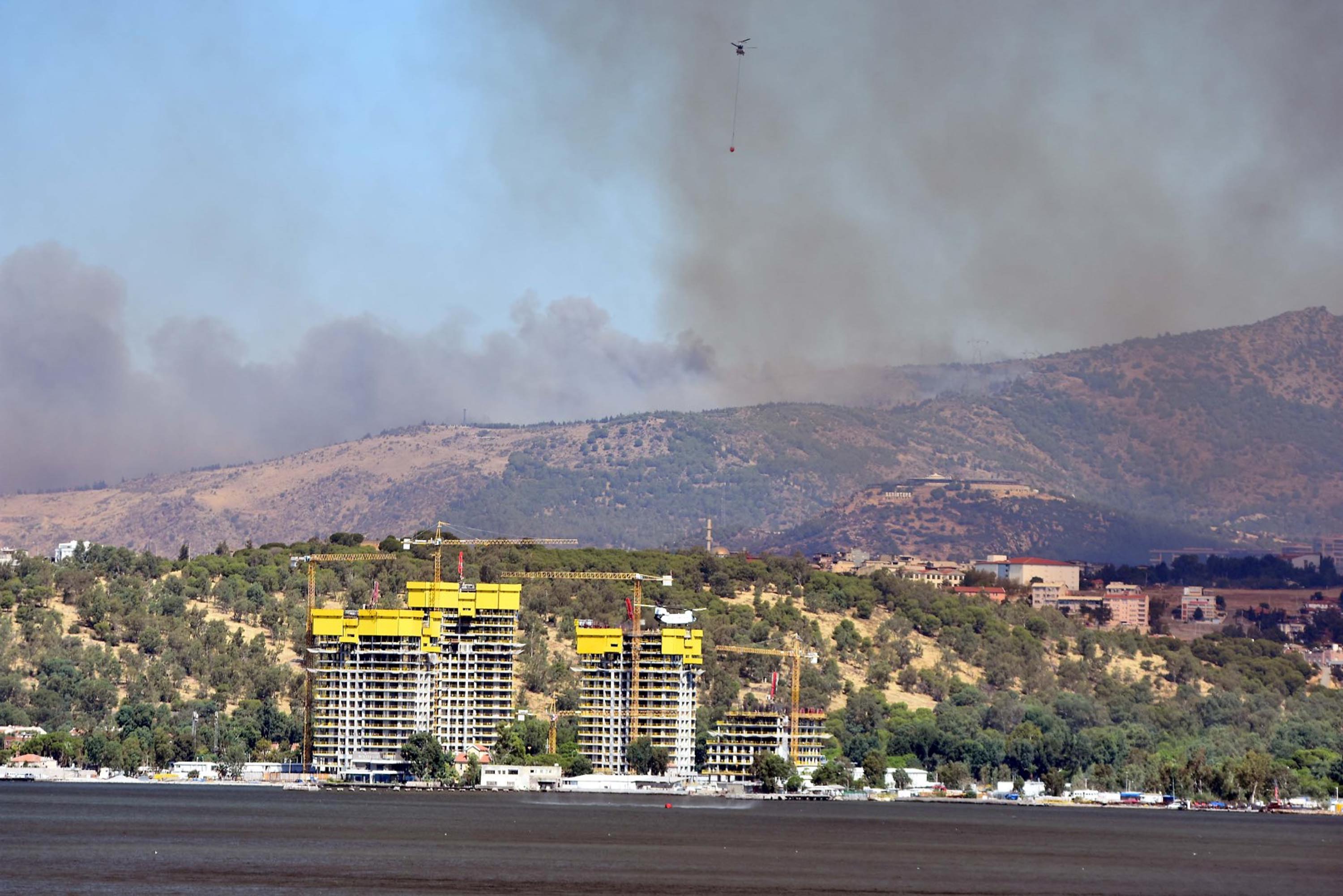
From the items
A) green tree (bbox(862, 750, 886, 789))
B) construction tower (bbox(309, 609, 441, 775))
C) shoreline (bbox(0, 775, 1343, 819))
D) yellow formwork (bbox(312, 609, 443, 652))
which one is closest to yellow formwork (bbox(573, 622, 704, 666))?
yellow formwork (bbox(312, 609, 443, 652))

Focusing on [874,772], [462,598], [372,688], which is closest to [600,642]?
[462,598]

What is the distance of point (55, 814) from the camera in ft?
446

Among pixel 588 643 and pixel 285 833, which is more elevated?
pixel 588 643

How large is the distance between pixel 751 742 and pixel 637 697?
9665 mm

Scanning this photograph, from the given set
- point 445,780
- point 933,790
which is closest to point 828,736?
point 933,790

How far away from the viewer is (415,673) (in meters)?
181

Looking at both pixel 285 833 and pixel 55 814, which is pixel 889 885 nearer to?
pixel 285 833

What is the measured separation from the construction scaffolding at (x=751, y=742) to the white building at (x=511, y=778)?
1440 centimetres

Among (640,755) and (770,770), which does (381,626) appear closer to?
(640,755)

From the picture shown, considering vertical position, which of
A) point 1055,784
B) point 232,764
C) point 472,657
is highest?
point 472,657

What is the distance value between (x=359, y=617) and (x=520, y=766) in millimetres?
18874

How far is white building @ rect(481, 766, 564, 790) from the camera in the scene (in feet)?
575

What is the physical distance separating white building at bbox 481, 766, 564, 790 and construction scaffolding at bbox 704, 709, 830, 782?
14.4 meters

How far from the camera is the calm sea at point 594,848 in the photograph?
100312mm
